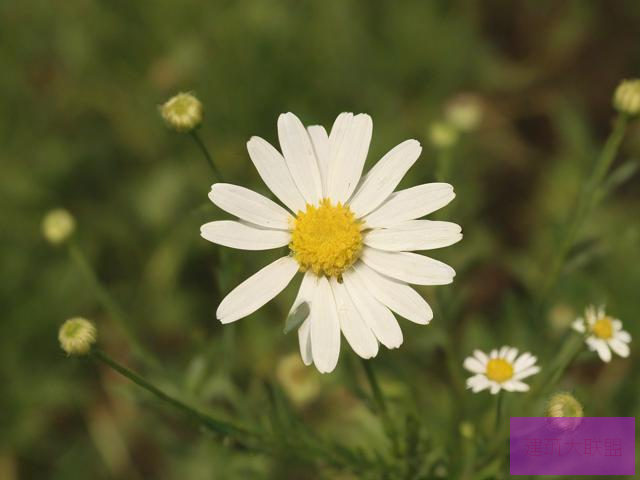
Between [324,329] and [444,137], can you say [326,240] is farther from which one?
[444,137]

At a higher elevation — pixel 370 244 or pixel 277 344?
pixel 277 344

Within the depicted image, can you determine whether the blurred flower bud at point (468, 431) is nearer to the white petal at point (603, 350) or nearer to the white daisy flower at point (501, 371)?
the white daisy flower at point (501, 371)

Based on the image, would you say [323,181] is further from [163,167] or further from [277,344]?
[163,167]

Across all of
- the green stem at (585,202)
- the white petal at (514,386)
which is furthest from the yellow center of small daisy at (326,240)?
the green stem at (585,202)

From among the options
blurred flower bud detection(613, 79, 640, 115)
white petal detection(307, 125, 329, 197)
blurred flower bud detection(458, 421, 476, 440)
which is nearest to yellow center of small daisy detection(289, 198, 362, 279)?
white petal detection(307, 125, 329, 197)

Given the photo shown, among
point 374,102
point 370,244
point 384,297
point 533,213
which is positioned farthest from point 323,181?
point 533,213

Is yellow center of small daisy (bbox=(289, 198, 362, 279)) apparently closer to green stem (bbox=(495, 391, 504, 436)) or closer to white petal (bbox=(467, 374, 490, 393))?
white petal (bbox=(467, 374, 490, 393))
